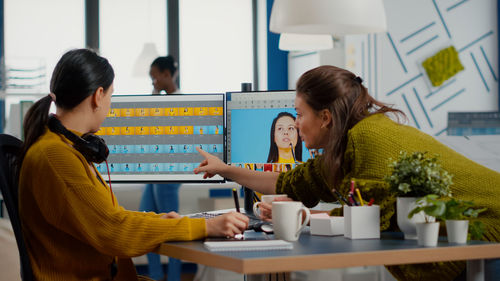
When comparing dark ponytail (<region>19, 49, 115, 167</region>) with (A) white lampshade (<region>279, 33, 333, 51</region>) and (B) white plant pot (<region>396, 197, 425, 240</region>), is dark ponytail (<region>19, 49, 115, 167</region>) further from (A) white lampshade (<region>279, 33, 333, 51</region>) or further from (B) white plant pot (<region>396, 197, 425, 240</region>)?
(A) white lampshade (<region>279, 33, 333, 51</region>)

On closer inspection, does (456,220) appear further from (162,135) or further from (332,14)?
(162,135)

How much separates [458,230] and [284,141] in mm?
1042

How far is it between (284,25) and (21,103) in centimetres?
174

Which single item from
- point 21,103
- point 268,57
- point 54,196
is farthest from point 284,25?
point 268,57

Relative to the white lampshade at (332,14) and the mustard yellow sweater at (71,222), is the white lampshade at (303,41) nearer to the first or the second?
the white lampshade at (332,14)

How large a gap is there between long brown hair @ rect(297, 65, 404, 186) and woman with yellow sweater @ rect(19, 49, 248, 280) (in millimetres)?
349

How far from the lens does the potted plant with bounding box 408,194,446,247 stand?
123cm

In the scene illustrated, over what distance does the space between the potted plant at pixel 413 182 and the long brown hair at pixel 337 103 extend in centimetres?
28

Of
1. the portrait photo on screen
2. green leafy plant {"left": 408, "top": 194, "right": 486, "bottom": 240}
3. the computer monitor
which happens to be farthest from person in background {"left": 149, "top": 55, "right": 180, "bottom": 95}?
green leafy plant {"left": 408, "top": 194, "right": 486, "bottom": 240}

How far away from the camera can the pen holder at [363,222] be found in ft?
4.37

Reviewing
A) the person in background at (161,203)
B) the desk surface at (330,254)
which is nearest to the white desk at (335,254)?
the desk surface at (330,254)

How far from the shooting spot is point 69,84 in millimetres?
1491

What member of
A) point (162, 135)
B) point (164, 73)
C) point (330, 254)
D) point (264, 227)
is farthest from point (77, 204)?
point (164, 73)

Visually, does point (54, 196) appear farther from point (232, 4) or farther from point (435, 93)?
point (232, 4)
